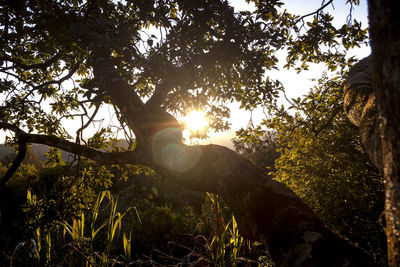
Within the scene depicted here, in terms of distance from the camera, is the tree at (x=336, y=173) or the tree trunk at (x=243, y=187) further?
the tree at (x=336, y=173)

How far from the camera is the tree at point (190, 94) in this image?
1.25 m

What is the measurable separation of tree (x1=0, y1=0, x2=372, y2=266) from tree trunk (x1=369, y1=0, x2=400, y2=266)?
1.40ft

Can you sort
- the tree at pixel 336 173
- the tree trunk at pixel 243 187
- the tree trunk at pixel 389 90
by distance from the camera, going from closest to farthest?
the tree trunk at pixel 389 90 → the tree trunk at pixel 243 187 → the tree at pixel 336 173

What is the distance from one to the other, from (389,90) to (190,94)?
3190 millimetres

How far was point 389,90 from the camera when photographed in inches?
25.9

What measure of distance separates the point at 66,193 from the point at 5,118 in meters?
2.74

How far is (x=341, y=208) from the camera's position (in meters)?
4.29

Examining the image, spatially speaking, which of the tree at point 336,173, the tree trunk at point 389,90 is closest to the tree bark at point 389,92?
the tree trunk at point 389,90

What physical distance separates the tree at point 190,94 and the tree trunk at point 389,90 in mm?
426

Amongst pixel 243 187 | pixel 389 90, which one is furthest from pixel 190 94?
pixel 389 90

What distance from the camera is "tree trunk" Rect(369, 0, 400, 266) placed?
635 millimetres

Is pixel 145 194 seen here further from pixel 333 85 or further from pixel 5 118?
pixel 333 85

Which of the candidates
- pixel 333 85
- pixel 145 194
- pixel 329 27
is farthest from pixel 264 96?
pixel 145 194

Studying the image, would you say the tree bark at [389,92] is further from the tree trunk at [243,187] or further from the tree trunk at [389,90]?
the tree trunk at [243,187]
